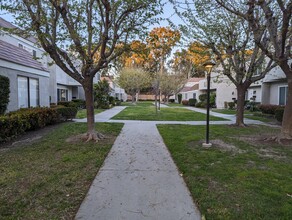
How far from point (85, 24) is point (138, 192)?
20.8 ft

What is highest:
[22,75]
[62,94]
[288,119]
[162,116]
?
[22,75]

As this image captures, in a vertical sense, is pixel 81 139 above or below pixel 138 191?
above

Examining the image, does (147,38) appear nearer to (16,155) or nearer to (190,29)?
(190,29)

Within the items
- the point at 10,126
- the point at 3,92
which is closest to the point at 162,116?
the point at 3,92

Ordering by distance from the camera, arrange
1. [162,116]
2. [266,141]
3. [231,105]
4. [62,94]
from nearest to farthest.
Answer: [266,141]
[162,116]
[231,105]
[62,94]

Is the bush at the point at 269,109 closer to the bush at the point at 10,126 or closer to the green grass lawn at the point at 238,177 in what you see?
the green grass lawn at the point at 238,177

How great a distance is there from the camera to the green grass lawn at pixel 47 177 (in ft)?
9.70

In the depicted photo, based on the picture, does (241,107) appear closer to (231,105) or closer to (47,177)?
(47,177)

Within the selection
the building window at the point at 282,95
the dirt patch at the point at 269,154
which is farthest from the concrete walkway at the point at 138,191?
the building window at the point at 282,95

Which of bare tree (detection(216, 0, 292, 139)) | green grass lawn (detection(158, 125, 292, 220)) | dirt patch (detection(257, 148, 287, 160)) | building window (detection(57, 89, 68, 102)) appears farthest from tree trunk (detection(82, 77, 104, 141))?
building window (detection(57, 89, 68, 102))

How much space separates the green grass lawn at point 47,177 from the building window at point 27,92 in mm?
4525

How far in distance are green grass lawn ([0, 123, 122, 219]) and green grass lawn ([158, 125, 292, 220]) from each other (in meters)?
1.96

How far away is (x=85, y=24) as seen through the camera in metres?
7.48

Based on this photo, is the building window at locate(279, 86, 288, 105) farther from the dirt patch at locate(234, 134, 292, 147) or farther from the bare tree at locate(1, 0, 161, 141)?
the bare tree at locate(1, 0, 161, 141)
